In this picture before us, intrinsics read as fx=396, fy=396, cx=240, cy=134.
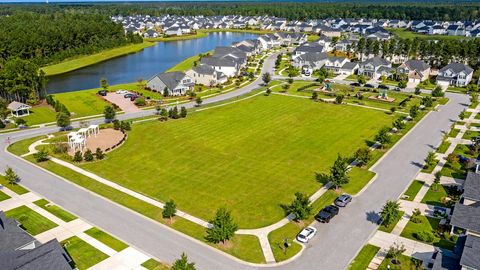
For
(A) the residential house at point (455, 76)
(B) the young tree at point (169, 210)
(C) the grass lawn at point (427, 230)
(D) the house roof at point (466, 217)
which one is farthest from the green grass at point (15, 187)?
(A) the residential house at point (455, 76)

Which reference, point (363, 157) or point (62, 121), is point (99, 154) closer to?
point (62, 121)

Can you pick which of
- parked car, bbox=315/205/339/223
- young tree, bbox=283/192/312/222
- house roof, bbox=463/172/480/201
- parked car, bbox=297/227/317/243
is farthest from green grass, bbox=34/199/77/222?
house roof, bbox=463/172/480/201

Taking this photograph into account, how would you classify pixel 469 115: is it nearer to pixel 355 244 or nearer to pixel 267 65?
pixel 355 244

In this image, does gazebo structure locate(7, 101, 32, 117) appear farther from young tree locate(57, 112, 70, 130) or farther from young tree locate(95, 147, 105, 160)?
young tree locate(95, 147, 105, 160)

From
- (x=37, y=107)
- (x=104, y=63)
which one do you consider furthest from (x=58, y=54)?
(x=37, y=107)

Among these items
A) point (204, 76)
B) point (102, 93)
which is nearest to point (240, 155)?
point (102, 93)

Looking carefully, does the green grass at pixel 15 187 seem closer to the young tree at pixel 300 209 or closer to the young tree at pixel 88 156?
the young tree at pixel 88 156
